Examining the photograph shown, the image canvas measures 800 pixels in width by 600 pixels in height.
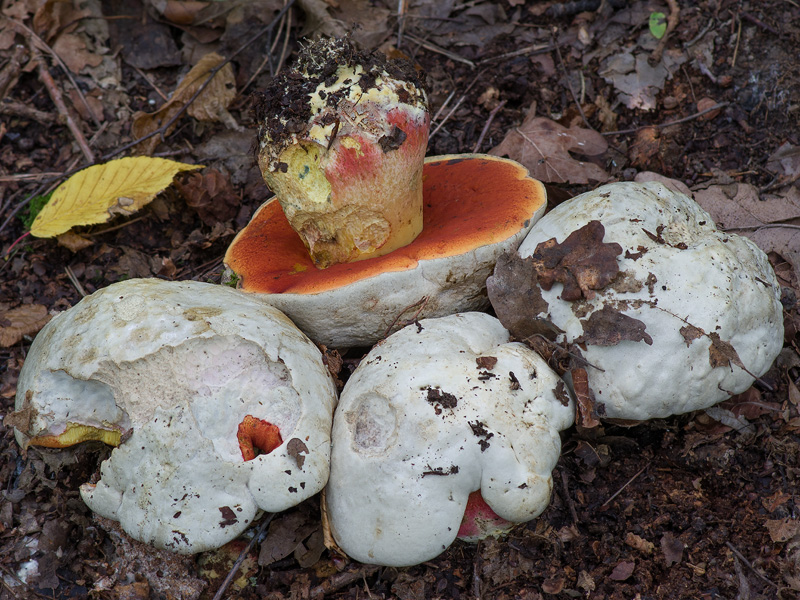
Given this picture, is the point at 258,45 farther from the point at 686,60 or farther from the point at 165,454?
the point at 165,454

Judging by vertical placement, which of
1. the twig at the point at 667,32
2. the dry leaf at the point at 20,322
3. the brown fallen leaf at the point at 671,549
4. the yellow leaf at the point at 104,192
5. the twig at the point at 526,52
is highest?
the twig at the point at 667,32

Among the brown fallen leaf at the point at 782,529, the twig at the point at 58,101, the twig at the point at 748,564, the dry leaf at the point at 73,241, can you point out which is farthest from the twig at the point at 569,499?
the twig at the point at 58,101

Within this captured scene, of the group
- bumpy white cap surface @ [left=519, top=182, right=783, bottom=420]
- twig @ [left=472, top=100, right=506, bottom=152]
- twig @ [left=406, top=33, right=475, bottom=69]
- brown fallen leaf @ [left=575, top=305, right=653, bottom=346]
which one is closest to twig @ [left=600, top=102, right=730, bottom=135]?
twig @ [left=472, top=100, right=506, bottom=152]

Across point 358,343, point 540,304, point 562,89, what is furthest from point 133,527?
point 562,89

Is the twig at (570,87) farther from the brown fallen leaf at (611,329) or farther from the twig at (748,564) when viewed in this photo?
the twig at (748,564)

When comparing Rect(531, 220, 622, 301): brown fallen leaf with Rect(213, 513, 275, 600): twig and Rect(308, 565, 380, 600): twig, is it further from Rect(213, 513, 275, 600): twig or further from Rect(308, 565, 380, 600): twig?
Rect(213, 513, 275, 600): twig

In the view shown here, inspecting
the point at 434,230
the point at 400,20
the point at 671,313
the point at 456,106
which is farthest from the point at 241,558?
the point at 400,20

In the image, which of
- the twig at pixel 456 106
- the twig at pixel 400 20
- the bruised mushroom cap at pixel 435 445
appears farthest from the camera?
the twig at pixel 400 20
